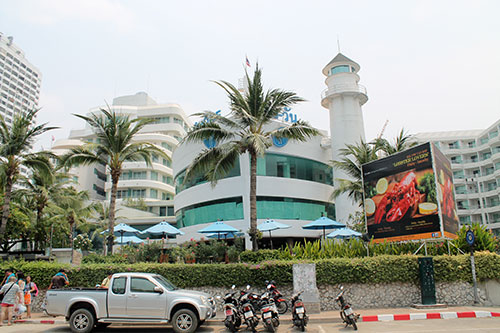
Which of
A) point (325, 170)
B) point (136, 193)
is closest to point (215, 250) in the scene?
point (325, 170)

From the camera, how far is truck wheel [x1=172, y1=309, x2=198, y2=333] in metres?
10.1

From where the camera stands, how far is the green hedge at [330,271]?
14.0m

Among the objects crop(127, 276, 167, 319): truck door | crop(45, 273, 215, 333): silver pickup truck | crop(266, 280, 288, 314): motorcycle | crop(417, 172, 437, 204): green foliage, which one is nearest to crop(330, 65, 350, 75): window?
crop(417, 172, 437, 204): green foliage

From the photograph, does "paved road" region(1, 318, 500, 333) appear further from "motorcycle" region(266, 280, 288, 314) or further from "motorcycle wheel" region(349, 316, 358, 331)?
"motorcycle" region(266, 280, 288, 314)

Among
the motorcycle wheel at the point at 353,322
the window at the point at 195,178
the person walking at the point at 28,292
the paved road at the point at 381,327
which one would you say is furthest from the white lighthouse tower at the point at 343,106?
the person walking at the point at 28,292

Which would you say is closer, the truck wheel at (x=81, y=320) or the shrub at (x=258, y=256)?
the truck wheel at (x=81, y=320)

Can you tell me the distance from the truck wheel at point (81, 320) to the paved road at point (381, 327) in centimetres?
72

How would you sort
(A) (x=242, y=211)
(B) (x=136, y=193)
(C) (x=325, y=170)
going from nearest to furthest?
1. (A) (x=242, y=211)
2. (C) (x=325, y=170)
3. (B) (x=136, y=193)

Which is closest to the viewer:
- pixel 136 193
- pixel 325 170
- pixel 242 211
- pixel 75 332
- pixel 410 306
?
pixel 75 332

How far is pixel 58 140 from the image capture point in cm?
7125

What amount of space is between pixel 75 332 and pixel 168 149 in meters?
56.3

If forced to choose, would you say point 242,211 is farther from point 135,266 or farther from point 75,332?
point 75,332

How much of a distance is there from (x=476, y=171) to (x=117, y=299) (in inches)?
2690

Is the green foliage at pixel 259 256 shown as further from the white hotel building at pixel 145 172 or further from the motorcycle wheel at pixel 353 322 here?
the white hotel building at pixel 145 172
